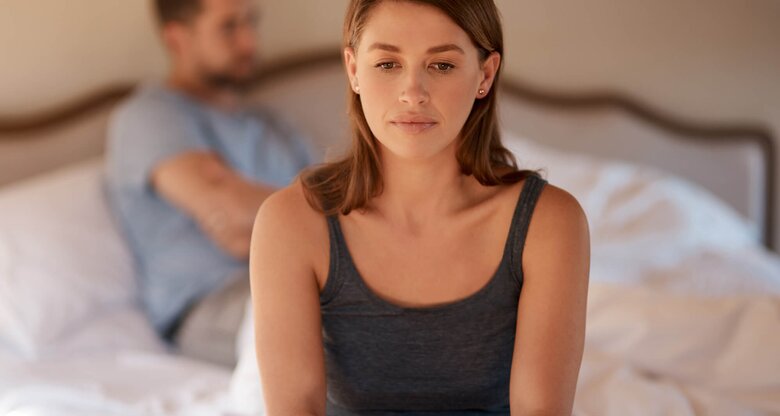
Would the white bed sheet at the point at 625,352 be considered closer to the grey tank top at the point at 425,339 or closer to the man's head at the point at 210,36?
the grey tank top at the point at 425,339

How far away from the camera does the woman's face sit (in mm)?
1070

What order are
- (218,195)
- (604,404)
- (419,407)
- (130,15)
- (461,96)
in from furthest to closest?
(130,15) < (218,195) < (604,404) < (419,407) < (461,96)

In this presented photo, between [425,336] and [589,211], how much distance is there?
1.14 m

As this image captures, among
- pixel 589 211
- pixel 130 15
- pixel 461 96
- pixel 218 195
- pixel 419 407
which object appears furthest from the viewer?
pixel 130 15

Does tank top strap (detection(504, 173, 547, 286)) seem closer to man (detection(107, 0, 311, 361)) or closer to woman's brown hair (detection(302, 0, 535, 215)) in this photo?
woman's brown hair (detection(302, 0, 535, 215))

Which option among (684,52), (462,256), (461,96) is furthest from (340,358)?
(684,52)

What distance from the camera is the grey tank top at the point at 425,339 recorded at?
1175 mm

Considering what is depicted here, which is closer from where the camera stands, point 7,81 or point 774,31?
point 7,81

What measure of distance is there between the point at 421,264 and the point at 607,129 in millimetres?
1629

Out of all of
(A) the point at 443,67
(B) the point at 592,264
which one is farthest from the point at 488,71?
(B) the point at 592,264

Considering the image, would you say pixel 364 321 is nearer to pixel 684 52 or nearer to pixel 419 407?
pixel 419 407

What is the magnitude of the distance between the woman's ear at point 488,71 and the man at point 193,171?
0.93 metres

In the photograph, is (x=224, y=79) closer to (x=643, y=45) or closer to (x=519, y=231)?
(x=643, y=45)

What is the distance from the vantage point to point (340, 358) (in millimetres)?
1215
